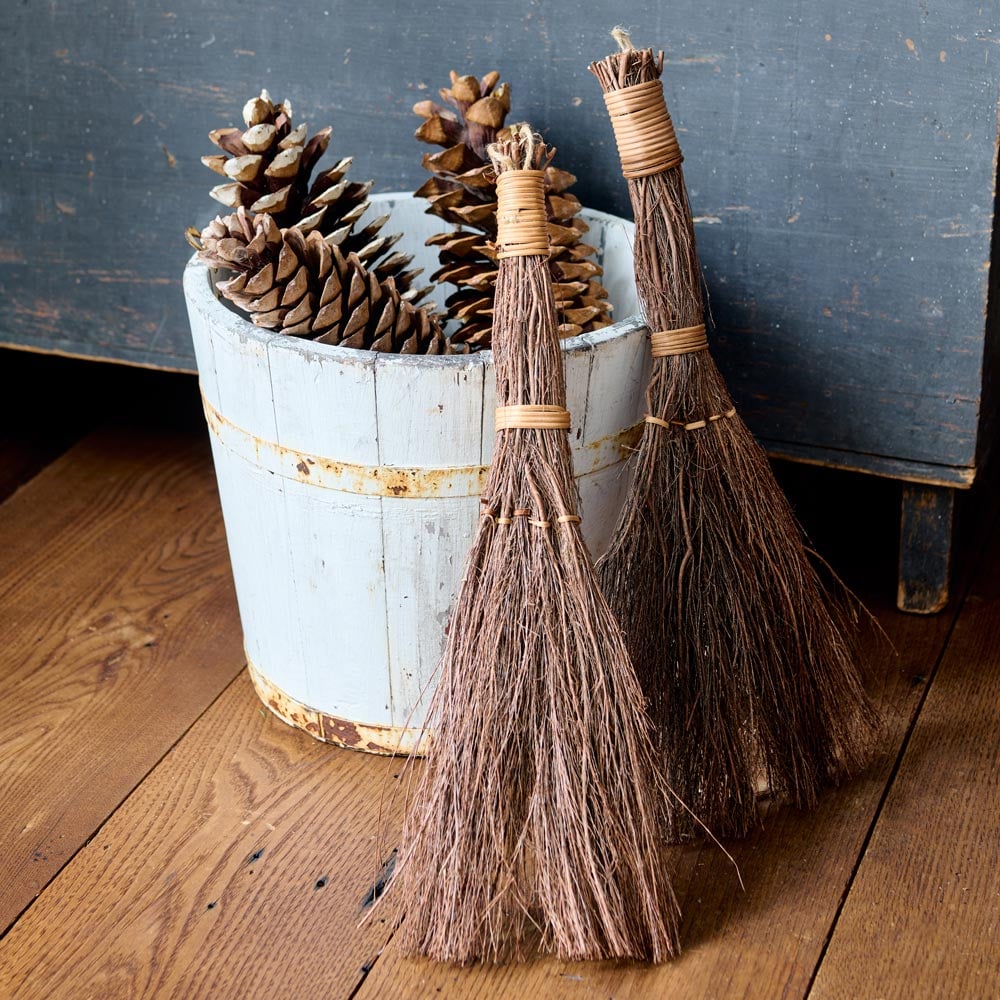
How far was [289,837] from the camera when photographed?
3.55ft

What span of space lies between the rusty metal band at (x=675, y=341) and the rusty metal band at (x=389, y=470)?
71 mm

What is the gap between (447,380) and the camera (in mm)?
970

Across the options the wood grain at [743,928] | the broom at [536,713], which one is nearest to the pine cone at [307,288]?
the broom at [536,713]

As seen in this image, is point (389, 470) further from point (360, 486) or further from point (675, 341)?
point (675, 341)

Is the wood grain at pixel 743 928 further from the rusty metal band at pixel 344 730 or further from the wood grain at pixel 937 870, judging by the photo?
the rusty metal band at pixel 344 730

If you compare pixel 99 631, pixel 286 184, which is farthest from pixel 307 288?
pixel 99 631

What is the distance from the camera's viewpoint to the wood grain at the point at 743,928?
932mm

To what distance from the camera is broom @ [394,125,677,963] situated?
3.03 ft

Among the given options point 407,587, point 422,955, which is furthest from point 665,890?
point 407,587

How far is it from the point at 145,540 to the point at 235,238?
0.56 meters

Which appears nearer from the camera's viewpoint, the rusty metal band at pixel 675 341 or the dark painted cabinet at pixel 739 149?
the rusty metal band at pixel 675 341

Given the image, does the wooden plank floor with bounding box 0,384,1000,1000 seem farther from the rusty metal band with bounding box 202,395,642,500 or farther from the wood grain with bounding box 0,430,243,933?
the rusty metal band with bounding box 202,395,642,500

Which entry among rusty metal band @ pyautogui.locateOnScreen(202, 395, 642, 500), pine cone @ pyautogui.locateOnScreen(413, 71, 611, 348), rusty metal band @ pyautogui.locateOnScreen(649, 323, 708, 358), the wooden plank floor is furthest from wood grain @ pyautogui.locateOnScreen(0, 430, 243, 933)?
rusty metal band @ pyautogui.locateOnScreen(649, 323, 708, 358)

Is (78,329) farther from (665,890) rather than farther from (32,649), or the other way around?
(665,890)
